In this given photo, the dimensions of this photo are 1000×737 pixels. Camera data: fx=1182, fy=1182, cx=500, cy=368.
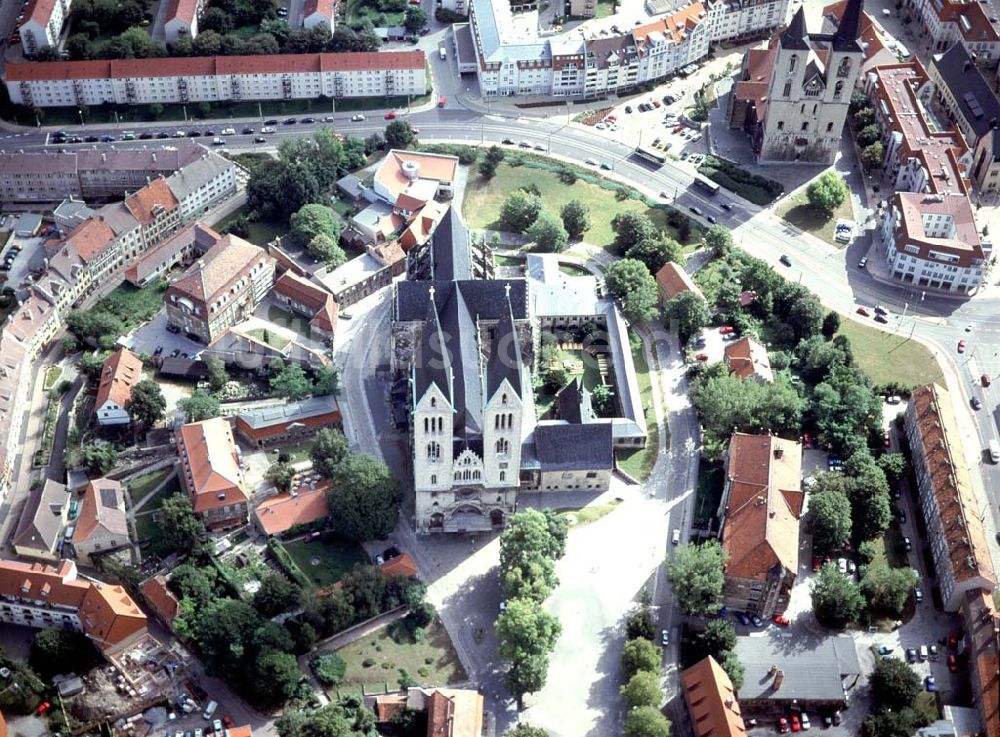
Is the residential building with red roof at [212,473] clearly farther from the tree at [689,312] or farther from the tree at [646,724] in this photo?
the tree at [689,312]

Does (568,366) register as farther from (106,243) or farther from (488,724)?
(106,243)

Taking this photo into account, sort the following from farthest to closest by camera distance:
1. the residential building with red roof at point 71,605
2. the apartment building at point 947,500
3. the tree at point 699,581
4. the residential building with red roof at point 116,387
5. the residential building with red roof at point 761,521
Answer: the residential building with red roof at point 116,387 < the apartment building at point 947,500 < the residential building with red roof at point 761,521 < the tree at point 699,581 < the residential building with red roof at point 71,605

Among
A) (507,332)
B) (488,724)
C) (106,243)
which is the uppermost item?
(507,332)

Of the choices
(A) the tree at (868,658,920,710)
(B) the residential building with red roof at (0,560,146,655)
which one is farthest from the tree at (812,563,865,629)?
(B) the residential building with red roof at (0,560,146,655)

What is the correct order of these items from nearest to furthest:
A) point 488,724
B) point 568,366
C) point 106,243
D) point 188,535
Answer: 1. point 488,724
2. point 188,535
3. point 568,366
4. point 106,243

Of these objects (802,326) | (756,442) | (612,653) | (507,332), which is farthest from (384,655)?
(802,326)

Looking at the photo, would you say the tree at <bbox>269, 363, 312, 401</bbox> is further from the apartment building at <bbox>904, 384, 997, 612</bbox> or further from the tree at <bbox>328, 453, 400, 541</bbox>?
the apartment building at <bbox>904, 384, 997, 612</bbox>

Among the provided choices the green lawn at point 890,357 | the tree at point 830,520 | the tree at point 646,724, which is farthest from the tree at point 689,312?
the tree at point 646,724

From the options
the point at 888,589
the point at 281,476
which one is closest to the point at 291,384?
the point at 281,476
